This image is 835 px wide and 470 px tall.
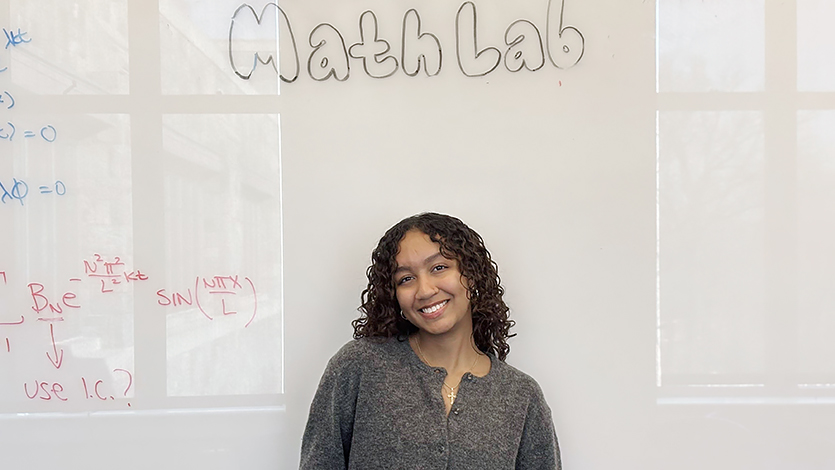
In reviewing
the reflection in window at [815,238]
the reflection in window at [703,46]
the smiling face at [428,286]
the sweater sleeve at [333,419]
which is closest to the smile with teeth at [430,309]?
the smiling face at [428,286]

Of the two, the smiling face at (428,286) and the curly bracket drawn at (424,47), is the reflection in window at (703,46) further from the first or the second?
the smiling face at (428,286)

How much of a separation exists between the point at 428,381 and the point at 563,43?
66cm

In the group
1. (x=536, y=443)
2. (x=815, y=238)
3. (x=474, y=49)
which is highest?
(x=474, y=49)

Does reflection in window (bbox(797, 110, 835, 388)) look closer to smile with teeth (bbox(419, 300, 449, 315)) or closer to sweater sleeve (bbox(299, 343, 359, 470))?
smile with teeth (bbox(419, 300, 449, 315))

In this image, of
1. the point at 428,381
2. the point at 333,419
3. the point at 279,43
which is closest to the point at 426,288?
the point at 428,381

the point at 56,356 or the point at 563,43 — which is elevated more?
the point at 563,43

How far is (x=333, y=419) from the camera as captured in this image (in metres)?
1.10

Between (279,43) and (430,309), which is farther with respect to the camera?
(279,43)

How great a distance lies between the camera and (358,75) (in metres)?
1.24

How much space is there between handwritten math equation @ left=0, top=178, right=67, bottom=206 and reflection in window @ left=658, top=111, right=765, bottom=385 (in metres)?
1.11

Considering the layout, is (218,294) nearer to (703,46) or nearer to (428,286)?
(428,286)

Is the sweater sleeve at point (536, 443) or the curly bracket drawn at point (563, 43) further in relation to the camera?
the curly bracket drawn at point (563, 43)

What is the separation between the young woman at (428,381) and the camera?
1.07 metres

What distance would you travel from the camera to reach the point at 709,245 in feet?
4.14
